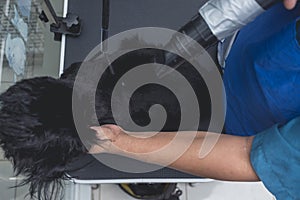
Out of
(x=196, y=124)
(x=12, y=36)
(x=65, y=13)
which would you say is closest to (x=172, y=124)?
(x=196, y=124)

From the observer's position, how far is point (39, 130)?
24.3 inches

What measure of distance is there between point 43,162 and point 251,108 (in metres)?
0.42

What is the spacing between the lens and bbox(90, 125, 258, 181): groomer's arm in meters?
0.69

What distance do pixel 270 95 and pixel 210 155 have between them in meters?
0.16

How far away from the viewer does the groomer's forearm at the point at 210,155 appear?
2.28 feet

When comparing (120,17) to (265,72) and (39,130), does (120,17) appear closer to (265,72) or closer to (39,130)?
(265,72)

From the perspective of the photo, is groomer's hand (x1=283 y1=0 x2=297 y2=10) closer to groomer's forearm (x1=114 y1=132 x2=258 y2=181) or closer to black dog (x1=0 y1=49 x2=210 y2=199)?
groomer's forearm (x1=114 y1=132 x2=258 y2=181)

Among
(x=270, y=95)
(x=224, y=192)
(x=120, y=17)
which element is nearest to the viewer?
(x=270, y=95)

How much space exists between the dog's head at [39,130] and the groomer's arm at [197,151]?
0.19 ft

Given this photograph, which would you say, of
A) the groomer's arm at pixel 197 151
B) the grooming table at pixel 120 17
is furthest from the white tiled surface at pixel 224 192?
the groomer's arm at pixel 197 151

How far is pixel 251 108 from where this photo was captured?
2.76 feet

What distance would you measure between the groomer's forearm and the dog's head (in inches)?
4.1

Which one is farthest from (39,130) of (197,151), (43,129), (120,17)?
(120,17)

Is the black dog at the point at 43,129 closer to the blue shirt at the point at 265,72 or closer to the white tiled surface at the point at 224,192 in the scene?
the blue shirt at the point at 265,72
